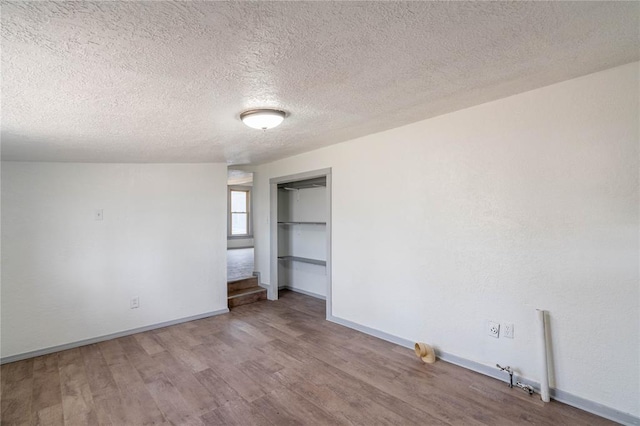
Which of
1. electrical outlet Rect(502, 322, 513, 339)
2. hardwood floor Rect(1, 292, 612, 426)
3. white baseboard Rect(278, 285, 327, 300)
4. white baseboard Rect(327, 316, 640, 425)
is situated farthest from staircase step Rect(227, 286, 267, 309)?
electrical outlet Rect(502, 322, 513, 339)

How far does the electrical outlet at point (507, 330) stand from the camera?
2432 millimetres

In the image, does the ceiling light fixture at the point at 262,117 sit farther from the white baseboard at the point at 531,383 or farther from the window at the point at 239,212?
the window at the point at 239,212

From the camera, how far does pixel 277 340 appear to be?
11.2 ft

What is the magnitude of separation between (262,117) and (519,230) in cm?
215

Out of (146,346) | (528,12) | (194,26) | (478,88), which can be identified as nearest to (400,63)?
(528,12)

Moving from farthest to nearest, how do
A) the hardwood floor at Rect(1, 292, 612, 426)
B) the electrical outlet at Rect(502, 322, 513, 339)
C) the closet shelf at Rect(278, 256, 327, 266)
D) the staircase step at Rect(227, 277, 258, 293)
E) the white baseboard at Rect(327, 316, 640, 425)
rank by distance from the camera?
1. the staircase step at Rect(227, 277, 258, 293)
2. the closet shelf at Rect(278, 256, 327, 266)
3. the electrical outlet at Rect(502, 322, 513, 339)
4. the hardwood floor at Rect(1, 292, 612, 426)
5. the white baseboard at Rect(327, 316, 640, 425)

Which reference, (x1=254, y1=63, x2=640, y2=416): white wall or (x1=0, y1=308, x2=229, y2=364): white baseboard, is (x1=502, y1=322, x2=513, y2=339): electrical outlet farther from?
(x1=0, y1=308, x2=229, y2=364): white baseboard

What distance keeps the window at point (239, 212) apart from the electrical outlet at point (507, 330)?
9.14m

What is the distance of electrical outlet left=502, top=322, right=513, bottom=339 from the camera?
7.98 ft

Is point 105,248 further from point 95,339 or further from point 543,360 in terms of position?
point 543,360

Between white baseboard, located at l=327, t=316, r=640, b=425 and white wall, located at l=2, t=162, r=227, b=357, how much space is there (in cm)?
238

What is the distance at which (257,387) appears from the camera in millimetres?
2480

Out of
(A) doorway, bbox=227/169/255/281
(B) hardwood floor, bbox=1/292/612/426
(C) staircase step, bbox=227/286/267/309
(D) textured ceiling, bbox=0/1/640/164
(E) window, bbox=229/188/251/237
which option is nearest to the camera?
(D) textured ceiling, bbox=0/1/640/164

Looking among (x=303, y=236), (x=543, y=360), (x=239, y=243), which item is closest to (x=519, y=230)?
(x=543, y=360)
